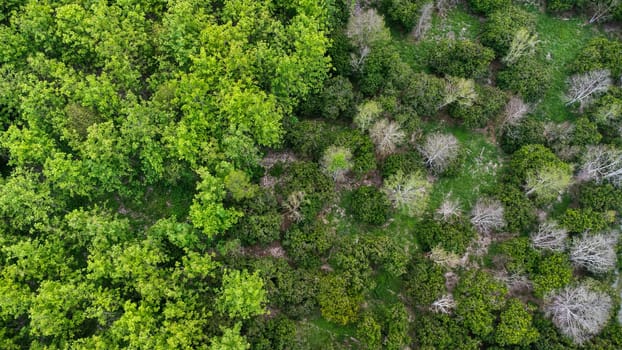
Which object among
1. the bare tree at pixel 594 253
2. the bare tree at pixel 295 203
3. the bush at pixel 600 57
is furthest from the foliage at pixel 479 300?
the bush at pixel 600 57

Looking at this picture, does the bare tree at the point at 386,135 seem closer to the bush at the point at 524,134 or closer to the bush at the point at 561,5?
the bush at the point at 524,134

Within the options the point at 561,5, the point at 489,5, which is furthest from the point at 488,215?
the point at 561,5

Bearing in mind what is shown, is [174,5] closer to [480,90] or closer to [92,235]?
[92,235]

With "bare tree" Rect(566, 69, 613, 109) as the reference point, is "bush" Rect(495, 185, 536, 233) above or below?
below

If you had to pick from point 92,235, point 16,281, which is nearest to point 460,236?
point 92,235

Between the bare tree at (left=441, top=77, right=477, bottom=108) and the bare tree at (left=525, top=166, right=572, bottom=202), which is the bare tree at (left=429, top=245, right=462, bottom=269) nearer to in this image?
the bare tree at (left=525, top=166, right=572, bottom=202)

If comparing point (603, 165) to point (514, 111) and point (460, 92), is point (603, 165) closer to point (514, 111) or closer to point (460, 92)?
point (514, 111)

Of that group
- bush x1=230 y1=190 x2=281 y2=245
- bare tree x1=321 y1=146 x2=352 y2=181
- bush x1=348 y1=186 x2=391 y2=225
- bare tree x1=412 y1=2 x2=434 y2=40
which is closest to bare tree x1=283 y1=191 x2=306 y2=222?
bush x1=230 y1=190 x2=281 y2=245
